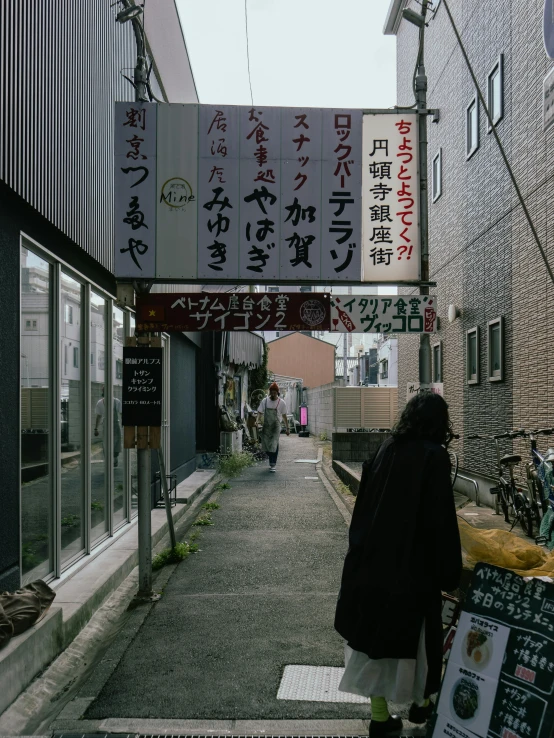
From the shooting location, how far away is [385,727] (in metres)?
3.71

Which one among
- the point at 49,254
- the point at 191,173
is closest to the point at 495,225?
the point at 191,173

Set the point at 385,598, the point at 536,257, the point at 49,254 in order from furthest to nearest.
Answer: the point at 536,257, the point at 49,254, the point at 385,598

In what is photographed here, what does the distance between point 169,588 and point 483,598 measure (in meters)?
4.24

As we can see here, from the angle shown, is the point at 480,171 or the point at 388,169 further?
the point at 480,171

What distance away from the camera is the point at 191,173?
6473 mm

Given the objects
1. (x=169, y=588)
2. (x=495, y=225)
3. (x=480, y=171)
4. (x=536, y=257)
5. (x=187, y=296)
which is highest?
(x=480, y=171)

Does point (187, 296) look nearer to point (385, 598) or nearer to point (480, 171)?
point (385, 598)

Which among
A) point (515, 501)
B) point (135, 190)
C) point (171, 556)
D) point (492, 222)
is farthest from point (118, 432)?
point (492, 222)

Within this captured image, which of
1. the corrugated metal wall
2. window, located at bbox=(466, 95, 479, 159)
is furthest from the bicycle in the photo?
window, located at bbox=(466, 95, 479, 159)

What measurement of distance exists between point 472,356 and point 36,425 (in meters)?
10.1

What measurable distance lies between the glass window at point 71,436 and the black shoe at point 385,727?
3895mm

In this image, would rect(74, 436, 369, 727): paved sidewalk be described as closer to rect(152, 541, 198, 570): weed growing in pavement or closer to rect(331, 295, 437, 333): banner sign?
rect(152, 541, 198, 570): weed growing in pavement

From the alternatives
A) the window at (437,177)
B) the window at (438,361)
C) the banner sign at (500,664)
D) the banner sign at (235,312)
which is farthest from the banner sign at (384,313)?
the window at (437,177)

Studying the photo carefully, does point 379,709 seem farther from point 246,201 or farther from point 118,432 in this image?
point 118,432
